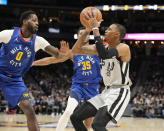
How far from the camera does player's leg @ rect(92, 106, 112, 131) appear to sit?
376 centimetres

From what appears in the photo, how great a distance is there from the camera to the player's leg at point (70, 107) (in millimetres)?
4949

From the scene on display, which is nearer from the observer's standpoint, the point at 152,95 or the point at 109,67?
the point at 109,67

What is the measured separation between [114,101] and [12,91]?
1493 mm

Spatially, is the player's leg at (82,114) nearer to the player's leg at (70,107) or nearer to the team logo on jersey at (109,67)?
the team logo on jersey at (109,67)

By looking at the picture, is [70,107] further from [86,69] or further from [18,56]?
[18,56]

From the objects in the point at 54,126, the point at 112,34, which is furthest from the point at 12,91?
the point at 54,126

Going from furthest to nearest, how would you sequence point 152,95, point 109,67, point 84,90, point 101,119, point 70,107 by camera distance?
point 152,95 < point 84,90 < point 70,107 < point 109,67 < point 101,119

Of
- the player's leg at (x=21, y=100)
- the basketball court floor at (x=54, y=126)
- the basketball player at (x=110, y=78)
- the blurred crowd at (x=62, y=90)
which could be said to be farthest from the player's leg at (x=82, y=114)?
the blurred crowd at (x=62, y=90)

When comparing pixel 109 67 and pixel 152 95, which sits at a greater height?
pixel 109 67

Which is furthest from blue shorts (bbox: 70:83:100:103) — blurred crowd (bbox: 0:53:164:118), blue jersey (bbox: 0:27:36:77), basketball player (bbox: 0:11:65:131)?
blurred crowd (bbox: 0:53:164:118)

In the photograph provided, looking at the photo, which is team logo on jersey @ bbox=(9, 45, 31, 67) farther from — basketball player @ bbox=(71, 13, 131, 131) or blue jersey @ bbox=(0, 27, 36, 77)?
basketball player @ bbox=(71, 13, 131, 131)

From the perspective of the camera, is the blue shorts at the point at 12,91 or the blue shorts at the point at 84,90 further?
the blue shorts at the point at 84,90

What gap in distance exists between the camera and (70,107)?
514cm

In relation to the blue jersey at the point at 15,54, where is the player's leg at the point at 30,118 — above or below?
below
